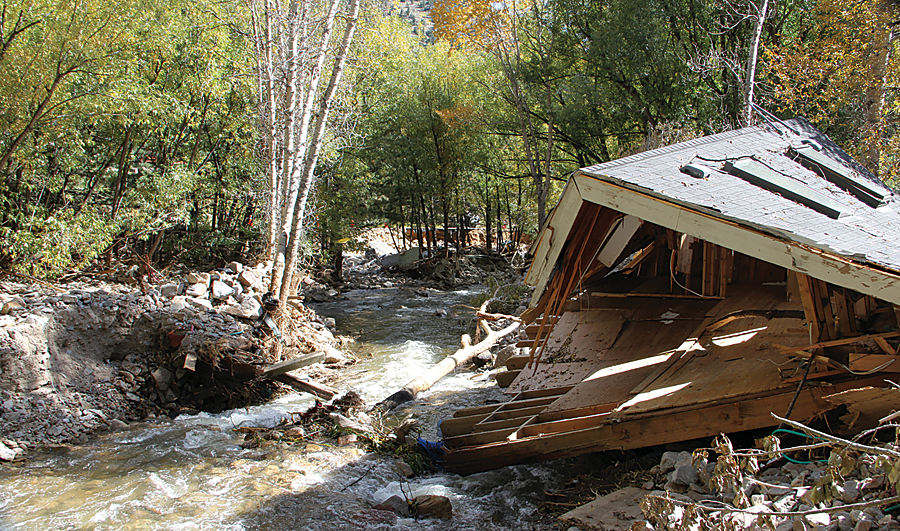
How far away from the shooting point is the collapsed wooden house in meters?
3.41

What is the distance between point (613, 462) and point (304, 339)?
7.16m

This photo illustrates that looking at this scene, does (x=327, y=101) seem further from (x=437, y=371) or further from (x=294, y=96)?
(x=437, y=371)

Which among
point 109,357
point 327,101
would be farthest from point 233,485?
point 327,101

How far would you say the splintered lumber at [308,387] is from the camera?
8375 mm

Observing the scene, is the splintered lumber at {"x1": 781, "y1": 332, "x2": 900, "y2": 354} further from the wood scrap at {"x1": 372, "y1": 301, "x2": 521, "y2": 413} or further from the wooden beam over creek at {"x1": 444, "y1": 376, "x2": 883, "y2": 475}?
the wood scrap at {"x1": 372, "y1": 301, "x2": 521, "y2": 413}

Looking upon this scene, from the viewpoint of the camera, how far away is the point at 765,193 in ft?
12.9

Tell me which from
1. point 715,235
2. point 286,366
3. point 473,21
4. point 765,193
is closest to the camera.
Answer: point 715,235

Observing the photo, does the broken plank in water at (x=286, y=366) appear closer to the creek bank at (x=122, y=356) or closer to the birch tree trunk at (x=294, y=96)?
the creek bank at (x=122, y=356)

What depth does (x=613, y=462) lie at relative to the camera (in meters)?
4.79

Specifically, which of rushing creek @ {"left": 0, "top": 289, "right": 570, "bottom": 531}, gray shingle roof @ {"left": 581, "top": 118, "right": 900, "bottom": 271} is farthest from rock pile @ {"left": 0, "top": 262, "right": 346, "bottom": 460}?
gray shingle roof @ {"left": 581, "top": 118, "right": 900, "bottom": 271}

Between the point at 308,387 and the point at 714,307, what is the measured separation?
5.88m

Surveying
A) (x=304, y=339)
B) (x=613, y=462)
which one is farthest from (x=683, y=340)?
(x=304, y=339)

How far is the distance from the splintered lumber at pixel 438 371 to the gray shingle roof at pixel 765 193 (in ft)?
16.5

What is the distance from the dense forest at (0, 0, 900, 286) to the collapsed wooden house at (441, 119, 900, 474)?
5.74ft
